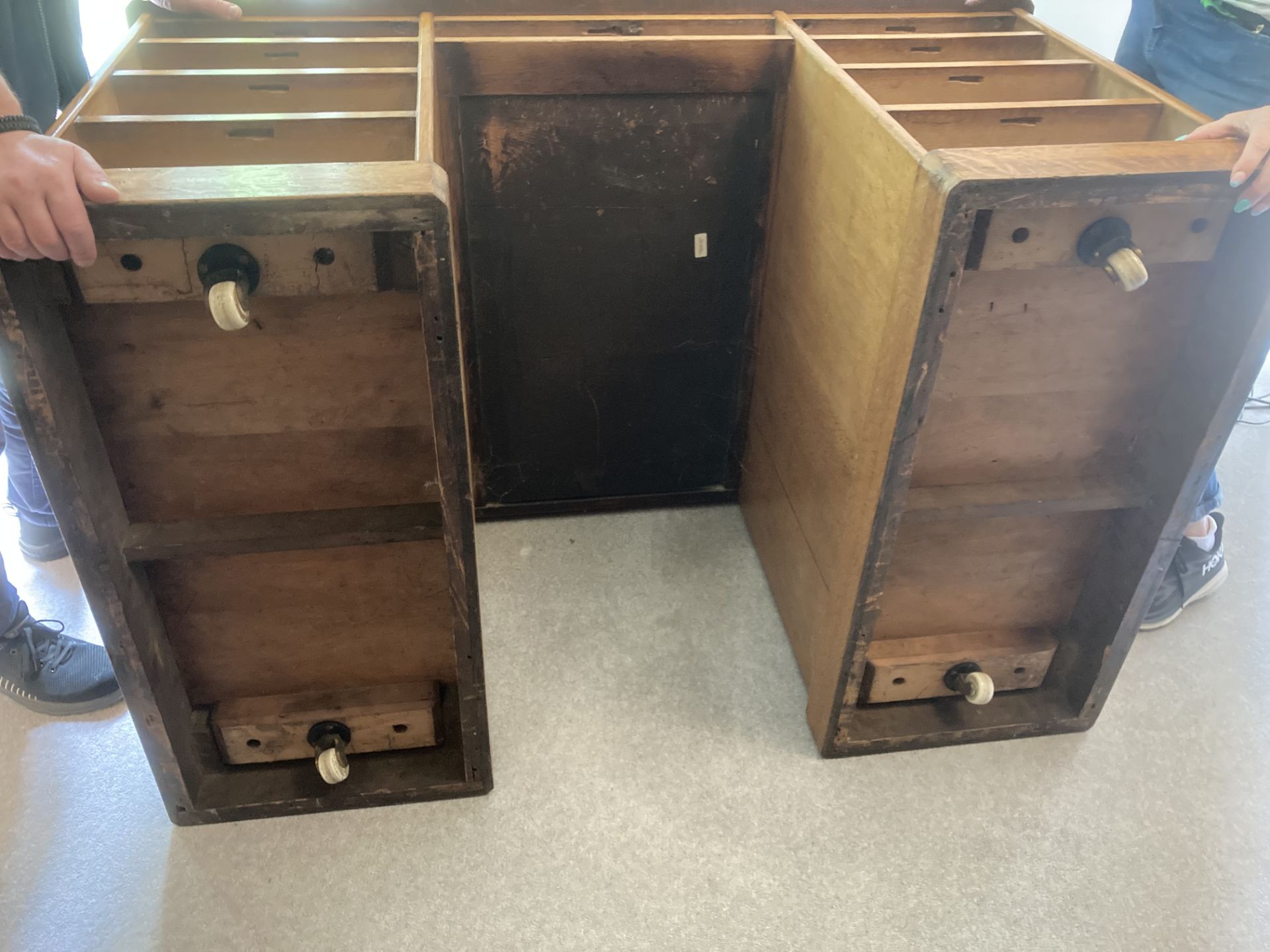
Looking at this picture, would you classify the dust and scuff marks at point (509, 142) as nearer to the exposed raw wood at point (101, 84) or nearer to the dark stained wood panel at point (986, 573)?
the exposed raw wood at point (101, 84)

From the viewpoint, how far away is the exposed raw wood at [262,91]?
1.33m

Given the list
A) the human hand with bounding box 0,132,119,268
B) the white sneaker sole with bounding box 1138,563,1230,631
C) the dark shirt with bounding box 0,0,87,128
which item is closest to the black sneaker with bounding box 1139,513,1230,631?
the white sneaker sole with bounding box 1138,563,1230,631

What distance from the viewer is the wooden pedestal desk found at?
1069 mm

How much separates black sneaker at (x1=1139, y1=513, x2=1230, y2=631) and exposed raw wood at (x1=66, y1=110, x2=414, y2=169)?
1556 millimetres

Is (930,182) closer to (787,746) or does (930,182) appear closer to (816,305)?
(816,305)

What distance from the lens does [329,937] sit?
1316mm

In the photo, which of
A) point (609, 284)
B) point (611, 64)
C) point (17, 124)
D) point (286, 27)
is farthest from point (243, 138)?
point (609, 284)

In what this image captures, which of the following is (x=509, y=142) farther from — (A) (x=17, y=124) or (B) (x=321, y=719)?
(B) (x=321, y=719)

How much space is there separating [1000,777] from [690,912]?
56 cm

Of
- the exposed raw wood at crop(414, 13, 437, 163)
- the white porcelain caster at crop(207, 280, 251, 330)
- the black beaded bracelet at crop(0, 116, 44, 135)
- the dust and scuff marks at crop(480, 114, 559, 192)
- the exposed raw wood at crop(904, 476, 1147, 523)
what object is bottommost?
the exposed raw wood at crop(904, 476, 1147, 523)

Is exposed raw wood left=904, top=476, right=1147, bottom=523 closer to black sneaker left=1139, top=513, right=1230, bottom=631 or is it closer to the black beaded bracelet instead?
black sneaker left=1139, top=513, right=1230, bottom=631

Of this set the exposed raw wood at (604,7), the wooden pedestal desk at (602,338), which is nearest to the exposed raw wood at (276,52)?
the wooden pedestal desk at (602,338)

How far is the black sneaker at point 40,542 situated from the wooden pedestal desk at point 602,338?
67cm

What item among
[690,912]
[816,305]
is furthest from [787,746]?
[816,305]
